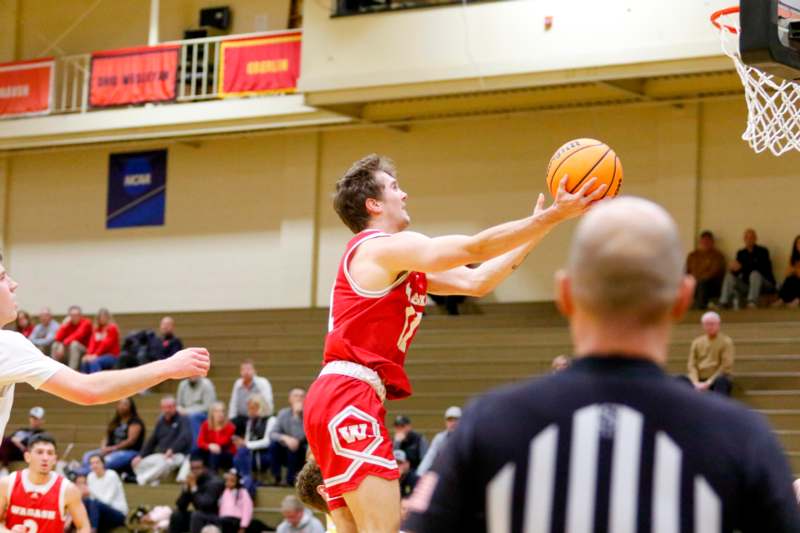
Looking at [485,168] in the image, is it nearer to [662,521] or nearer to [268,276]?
[268,276]

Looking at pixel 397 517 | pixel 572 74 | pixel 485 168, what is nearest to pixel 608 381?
pixel 397 517

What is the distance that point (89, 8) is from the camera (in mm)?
25156

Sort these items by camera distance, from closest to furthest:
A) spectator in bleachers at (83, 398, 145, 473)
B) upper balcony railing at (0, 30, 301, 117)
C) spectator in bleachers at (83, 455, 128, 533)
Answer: spectator in bleachers at (83, 455, 128, 533) → spectator in bleachers at (83, 398, 145, 473) → upper balcony railing at (0, 30, 301, 117)

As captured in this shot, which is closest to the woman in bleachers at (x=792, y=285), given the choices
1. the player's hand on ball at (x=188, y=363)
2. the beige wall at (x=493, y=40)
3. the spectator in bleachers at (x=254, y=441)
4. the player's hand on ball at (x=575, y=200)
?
the beige wall at (x=493, y=40)

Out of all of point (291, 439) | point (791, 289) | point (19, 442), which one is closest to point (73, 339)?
point (19, 442)

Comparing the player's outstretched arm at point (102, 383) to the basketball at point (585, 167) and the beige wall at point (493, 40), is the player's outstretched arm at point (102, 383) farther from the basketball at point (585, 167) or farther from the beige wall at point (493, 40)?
the beige wall at point (493, 40)

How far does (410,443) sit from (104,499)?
160 inches

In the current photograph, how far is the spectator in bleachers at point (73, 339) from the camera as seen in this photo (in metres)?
21.1

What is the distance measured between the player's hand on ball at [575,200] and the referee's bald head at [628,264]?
2478mm

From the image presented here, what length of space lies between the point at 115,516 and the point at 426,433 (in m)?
4.14

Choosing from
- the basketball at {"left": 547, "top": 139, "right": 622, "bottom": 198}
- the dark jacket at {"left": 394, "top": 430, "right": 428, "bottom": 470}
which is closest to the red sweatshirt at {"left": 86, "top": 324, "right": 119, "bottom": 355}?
the dark jacket at {"left": 394, "top": 430, "right": 428, "bottom": 470}

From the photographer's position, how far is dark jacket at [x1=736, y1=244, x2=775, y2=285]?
60.0 ft

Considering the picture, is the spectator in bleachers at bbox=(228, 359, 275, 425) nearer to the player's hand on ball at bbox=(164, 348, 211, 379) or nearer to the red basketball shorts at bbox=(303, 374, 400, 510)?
the red basketball shorts at bbox=(303, 374, 400, 510)

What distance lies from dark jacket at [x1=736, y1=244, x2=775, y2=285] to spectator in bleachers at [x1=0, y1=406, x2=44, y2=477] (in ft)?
33.8
